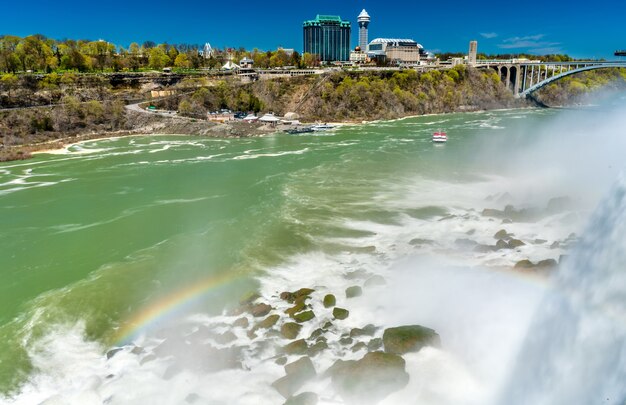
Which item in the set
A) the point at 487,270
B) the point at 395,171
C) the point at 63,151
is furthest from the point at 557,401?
the point at 63,151

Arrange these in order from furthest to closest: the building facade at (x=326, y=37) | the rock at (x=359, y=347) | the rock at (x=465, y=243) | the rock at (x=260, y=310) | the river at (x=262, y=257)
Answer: the building facade at (x=326, y=37)
the rock at (x=465, y=243)
the rock at (x=260, y=310)
the rock at (x=359, y=347)
the river at (x=262, y=257)

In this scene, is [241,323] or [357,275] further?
[357,275]

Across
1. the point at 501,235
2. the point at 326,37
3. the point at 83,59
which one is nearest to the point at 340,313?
the point at 501,235

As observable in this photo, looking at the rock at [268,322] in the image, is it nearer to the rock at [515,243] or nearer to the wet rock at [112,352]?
the wet rock at [112,352]

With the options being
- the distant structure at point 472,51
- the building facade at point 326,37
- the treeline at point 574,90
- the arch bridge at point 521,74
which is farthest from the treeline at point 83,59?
the building facade at point 326,37

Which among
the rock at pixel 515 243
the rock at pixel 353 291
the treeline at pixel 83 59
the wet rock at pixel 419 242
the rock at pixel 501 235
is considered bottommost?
the rock at pixel 353 291

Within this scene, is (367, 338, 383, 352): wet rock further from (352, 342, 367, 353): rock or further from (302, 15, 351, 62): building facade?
(302, 15, 351, 62): building facade

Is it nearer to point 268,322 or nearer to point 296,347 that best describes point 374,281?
point 268,322
